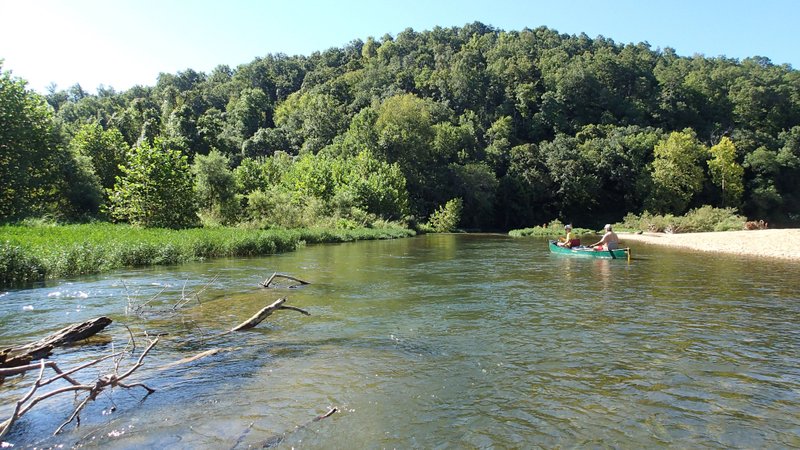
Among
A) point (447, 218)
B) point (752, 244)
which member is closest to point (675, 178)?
point (447, 218)

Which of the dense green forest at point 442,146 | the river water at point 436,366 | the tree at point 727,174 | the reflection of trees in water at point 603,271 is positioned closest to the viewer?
the river water at point 436,366

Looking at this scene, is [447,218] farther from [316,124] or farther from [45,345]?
[45,345]

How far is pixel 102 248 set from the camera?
21.2 metres

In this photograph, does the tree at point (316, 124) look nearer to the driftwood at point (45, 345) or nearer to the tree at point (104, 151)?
the tree at point (104, 151)

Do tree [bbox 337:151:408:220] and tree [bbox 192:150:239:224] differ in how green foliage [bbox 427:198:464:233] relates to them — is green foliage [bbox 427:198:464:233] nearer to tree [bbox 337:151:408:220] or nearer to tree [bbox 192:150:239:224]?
tree [bbox 337:151:408:220]

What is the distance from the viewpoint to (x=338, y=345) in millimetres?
10375

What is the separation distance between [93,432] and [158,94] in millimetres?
134733

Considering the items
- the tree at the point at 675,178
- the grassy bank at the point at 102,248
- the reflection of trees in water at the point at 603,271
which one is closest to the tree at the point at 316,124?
the tree at the point at 675,178

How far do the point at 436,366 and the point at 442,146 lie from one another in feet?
237

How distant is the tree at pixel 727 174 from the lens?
241 ft

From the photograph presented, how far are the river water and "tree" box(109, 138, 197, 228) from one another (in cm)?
1958

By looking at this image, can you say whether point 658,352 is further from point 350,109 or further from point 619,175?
point 350,109

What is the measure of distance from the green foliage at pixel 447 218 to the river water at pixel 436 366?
50007 millimetres

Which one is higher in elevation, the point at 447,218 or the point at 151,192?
the point at 151,192
